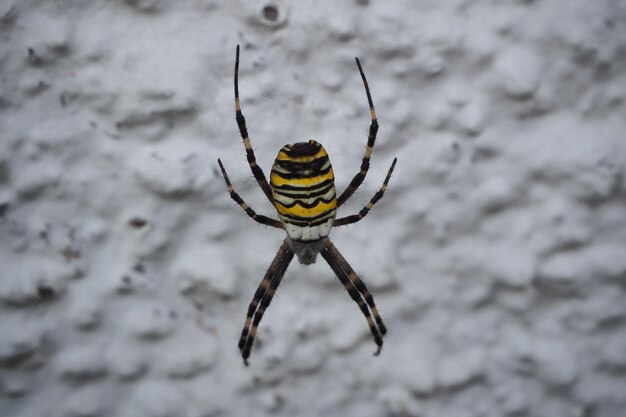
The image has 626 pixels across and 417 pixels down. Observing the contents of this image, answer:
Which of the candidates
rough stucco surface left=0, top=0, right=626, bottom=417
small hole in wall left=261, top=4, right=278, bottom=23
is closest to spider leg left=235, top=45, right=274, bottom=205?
rough stucco surface left=0, top=0, right=626, bottom=417

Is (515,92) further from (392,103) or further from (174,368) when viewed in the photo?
(174,368)

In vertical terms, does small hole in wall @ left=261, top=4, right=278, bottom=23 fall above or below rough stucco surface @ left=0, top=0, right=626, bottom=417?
above

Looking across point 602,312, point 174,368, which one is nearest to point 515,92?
point 602,312

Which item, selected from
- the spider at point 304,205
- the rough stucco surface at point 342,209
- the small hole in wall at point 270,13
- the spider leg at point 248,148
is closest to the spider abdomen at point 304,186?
the spider at point 304,205

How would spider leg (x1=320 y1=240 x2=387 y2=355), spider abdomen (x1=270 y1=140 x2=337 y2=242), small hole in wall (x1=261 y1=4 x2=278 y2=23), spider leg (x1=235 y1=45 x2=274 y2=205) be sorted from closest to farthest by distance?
spider abdomen (x1=270 y1=140 x2=337 y2=242)
spider leg (x1=235 y1=45 x2=274 y2=205)
small hole in wall (x1=261 y1=4 x2=278 y2=23)
spider leg (x1=320 y1=240 x2=387 y2=355)

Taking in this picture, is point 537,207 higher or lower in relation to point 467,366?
higher

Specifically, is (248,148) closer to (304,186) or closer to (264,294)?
(304,186)

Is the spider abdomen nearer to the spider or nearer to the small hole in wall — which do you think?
the spider

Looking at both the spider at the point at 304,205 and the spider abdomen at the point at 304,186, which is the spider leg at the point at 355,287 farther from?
the spider abdomen at the point at 304,186
